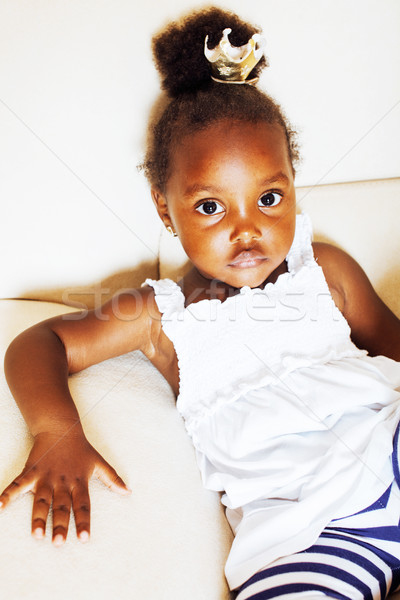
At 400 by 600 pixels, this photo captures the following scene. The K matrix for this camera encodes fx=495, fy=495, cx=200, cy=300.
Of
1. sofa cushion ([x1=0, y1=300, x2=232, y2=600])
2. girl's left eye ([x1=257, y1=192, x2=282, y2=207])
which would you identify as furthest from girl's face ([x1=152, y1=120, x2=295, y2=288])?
sofa cushion ([x1=0, y1=300, x2=232, y2=600])

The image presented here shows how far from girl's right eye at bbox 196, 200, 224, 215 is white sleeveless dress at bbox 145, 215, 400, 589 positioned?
14 centimetres

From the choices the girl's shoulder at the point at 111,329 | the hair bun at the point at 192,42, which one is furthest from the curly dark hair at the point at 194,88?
the girl's shoulder at the point at 111,329

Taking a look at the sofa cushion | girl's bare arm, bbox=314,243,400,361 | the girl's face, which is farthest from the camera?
girl's bare arm, bbox=314,243,400,361

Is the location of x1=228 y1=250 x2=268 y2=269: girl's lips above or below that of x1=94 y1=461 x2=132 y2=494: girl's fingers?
above

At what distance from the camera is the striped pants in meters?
0.53

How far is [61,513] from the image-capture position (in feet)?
1.79

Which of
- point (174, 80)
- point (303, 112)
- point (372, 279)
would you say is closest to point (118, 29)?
point (174, 80)

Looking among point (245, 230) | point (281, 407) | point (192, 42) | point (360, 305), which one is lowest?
point (281, 407)

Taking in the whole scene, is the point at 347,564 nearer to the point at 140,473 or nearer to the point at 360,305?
the point at 140,473

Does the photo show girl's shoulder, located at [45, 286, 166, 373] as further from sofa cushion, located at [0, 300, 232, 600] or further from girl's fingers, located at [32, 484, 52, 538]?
girl's fingers, located at [32, 484, 52, 538]

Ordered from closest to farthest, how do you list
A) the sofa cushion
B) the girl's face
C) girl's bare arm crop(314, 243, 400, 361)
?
the sofa cushion
the girl's face
girl's bare arm crop(314, 243, 400, 361)

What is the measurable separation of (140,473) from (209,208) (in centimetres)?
39

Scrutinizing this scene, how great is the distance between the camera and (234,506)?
64 cm

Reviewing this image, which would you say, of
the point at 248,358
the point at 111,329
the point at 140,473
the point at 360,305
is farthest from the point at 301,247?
the point at 140,473
